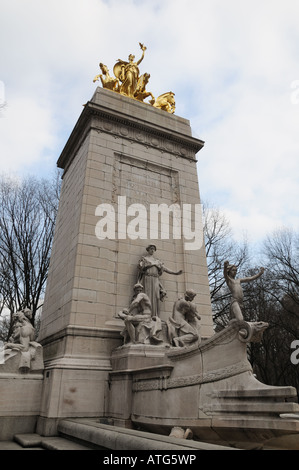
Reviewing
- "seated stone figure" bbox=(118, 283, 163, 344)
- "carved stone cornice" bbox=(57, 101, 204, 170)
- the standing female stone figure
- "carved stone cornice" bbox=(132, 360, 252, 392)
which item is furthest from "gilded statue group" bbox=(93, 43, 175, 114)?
"carved stone cornice" bbox=(132, 360, 252, 392)

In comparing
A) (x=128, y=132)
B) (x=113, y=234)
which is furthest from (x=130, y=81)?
(x=113, y=234)

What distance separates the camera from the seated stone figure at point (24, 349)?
8469 millimetres

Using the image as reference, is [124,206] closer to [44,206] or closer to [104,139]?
[104,139]

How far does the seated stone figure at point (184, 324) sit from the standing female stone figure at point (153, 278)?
967 millimetres

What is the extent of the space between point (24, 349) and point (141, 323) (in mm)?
3052

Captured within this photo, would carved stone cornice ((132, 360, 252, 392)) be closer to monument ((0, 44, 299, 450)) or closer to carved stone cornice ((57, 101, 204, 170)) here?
monument ((0, 44, 299, 450))

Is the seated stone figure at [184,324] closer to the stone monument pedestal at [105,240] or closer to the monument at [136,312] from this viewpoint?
the monument at [136,312]

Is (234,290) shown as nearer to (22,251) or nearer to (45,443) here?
(45,443)

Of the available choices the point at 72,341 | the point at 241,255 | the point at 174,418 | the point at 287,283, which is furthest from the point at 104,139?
the point at 287,283

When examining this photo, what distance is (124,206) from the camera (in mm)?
11281

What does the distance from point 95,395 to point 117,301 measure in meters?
2.57

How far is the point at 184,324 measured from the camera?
8711mm

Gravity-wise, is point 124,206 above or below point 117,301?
above

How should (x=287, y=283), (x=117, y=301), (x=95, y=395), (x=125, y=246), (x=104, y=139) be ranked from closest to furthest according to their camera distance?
1. (x=95, y=395)
2. (x=117, y=301)
3. (x=125, y=246)
4. (x=104, y=139)
5. (x=287, y=283)
